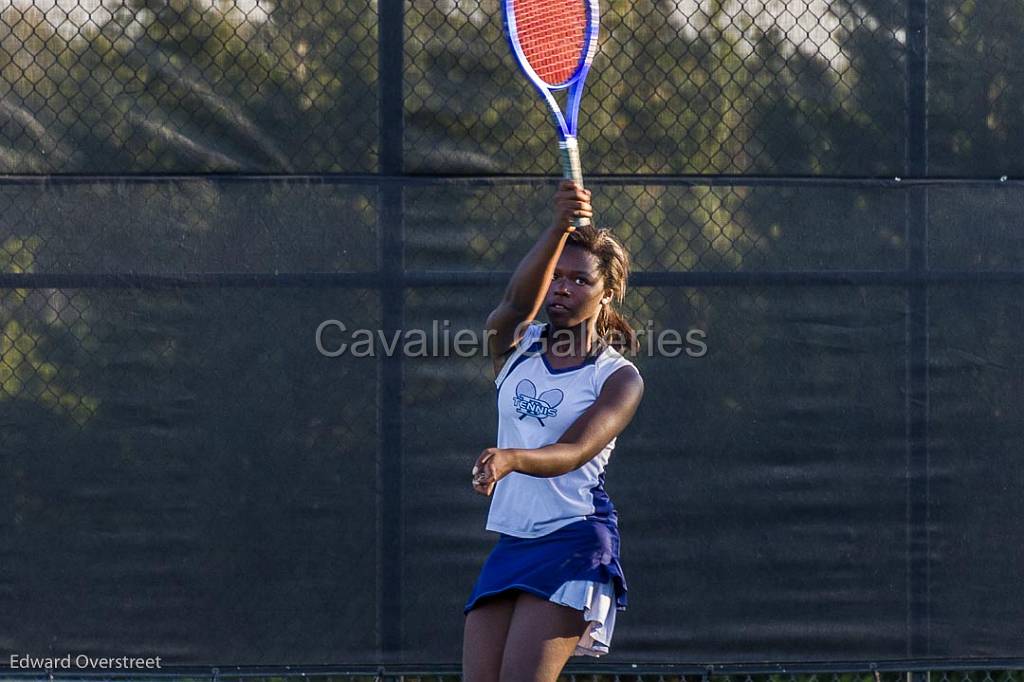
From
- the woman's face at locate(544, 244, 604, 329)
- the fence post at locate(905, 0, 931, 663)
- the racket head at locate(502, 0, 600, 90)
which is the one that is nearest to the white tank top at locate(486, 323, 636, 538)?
the woman's face at locate(544, 244, 604, 329)

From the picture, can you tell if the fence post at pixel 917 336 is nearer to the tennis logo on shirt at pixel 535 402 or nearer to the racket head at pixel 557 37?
the racket head at pixel 557 37

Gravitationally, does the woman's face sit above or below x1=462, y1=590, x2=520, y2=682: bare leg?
above

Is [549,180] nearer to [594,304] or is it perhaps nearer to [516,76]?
[516,76]

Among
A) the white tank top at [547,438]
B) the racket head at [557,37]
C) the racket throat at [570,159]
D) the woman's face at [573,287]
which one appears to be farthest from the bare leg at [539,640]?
the racket head at [557,37]

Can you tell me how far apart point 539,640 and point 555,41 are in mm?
1568

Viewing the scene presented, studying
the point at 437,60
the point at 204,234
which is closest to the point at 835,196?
the point at 437,60

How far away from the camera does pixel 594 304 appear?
2957 mm

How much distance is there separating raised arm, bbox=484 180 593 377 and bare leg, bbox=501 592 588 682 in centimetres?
70

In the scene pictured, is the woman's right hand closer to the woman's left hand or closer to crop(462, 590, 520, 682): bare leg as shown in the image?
the woman's left hand

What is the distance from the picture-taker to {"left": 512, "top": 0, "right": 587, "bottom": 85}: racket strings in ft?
10.2

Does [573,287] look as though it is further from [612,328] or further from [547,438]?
[547,438]

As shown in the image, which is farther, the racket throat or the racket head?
the racket head

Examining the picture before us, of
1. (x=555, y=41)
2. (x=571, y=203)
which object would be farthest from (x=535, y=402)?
(x=555, y=41)

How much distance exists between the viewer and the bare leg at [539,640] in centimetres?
273
